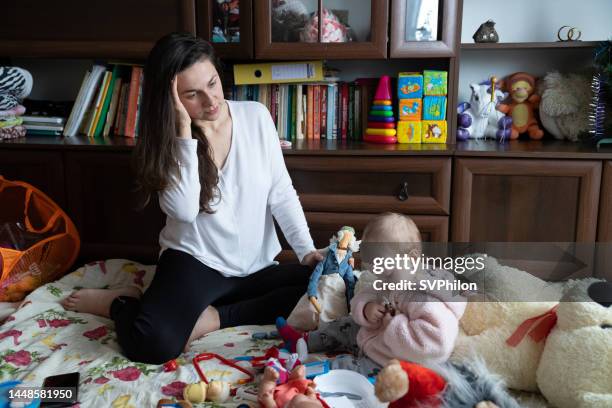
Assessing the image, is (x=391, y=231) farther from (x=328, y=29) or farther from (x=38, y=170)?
(x=38, y=170)

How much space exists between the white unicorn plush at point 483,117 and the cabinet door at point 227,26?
0.83 meters

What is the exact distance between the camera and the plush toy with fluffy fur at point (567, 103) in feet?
6.89

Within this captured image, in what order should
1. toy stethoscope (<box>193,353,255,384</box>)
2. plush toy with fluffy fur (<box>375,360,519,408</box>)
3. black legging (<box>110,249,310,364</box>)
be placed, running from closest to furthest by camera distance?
1. plush toy with fluffy fur (<box>375,360,519,408</box>)
2. toy stethoscope (<box>193,353,255,384</box>)
3. black legging (<box>110,249,310,364</box>)

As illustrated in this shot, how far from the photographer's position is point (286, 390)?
3.59 ft

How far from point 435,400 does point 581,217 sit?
4.09 ft

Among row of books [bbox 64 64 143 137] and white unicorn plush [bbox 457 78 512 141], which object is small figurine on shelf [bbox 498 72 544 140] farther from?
row of books [bbox 64 64 143 137]

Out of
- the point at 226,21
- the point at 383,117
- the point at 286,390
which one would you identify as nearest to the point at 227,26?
the point at 226,21

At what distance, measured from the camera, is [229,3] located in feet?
6.70

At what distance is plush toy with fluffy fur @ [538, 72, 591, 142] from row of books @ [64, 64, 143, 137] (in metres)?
1.53

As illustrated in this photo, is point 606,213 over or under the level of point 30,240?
over

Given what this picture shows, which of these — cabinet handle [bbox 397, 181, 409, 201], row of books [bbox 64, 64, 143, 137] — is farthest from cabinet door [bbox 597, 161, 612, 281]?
row of books [bbox 64, 64, 143, 137]

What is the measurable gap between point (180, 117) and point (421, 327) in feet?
2.63

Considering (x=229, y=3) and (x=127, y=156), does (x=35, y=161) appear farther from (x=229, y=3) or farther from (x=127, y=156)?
(x=229, y=3)

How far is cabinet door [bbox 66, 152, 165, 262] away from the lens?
6.88 ft
